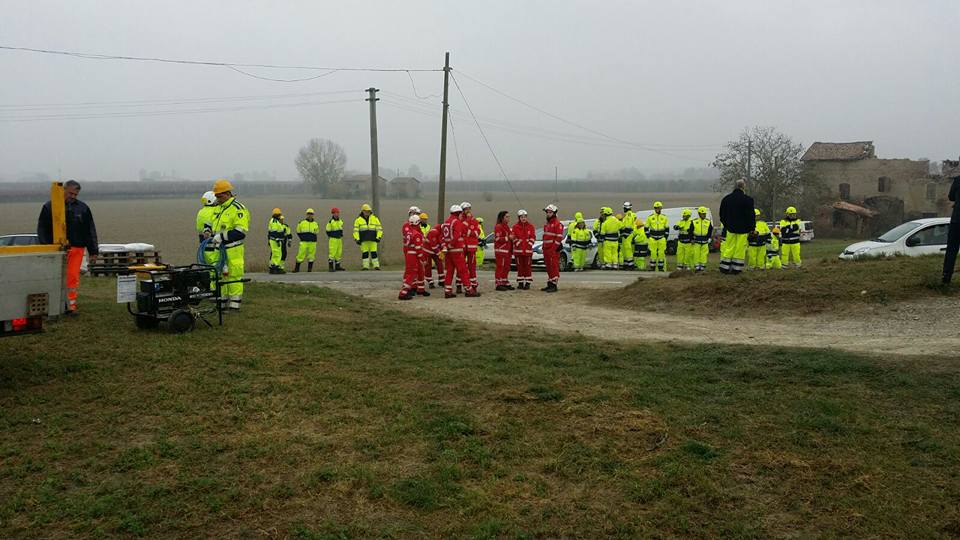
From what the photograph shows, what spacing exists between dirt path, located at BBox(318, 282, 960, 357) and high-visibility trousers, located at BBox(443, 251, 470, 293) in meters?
1.14

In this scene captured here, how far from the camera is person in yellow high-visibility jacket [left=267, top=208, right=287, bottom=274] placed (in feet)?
75.2

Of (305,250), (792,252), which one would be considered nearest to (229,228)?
(305,250)

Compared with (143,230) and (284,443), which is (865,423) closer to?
(284,443)

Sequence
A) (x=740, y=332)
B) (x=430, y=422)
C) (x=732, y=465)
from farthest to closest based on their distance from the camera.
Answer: (x=740, y=332)
(x=430, y=422)
(x=732, y=465)

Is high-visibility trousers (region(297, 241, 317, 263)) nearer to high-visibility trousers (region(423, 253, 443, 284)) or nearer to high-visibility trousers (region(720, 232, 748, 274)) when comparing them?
high-visibility trousers (region(423, 253, 443, 284))

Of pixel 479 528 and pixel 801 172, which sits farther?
pixel 801 172

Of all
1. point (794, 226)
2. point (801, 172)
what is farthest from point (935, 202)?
point (794, 226)

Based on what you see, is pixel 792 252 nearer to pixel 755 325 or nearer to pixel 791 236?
pixel 791 236

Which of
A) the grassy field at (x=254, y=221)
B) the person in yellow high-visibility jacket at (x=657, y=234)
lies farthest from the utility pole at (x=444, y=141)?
the person in yellow high-visibility jacket at (x=657, y=234)

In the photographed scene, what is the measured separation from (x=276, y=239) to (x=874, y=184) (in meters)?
54.4

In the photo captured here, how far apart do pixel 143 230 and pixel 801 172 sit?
46.1 meters

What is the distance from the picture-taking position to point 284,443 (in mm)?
6406

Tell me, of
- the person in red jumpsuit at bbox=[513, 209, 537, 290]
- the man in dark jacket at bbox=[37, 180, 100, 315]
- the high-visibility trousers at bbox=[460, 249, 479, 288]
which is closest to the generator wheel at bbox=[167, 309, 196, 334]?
the man in dark jacket at bbox=[37, 180, 100, 315]

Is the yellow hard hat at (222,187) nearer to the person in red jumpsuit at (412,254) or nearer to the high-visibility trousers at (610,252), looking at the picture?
the person in red jumpsuit at (412,254)
